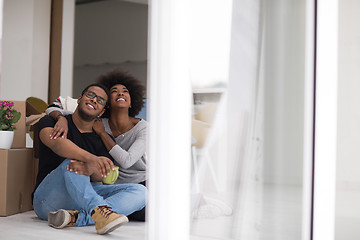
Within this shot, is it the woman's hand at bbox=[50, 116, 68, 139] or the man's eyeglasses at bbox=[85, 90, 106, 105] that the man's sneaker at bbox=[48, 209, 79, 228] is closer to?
the woman's hand at bbox=[50, 116, 68, 139]

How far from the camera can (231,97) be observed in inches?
59.7

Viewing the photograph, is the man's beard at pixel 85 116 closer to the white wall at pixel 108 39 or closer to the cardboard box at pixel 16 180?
the cardboard box at pixel 16 180

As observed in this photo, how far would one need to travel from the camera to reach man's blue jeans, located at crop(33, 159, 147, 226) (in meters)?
2.32

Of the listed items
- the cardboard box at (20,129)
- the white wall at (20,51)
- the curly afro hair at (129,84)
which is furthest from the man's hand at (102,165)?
the white wall at (20,51)

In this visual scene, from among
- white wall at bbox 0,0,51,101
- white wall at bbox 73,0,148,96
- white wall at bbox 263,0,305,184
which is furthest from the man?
white wall at bbox 73,0,148,96

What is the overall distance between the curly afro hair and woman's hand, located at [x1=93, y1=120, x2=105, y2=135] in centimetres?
26

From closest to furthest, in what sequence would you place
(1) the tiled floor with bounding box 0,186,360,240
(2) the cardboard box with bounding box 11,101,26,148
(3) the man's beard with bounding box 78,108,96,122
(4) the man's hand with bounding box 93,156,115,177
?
(1) the tiled floor with bounding box 0,186,360,240 < (4) the man's hand with bounding box 93,156,115,177 < (3) the man's beard with bounding box 78,108,96,122 < (2) the cardboard box with bounding box 11,101,26,148

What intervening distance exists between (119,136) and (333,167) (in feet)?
5.26

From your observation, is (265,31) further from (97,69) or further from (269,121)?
(97,69)

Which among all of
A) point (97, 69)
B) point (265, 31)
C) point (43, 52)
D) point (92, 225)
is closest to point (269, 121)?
point (265, 31)

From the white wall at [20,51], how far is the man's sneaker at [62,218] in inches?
111

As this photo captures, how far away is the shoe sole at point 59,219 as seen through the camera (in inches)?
91.1

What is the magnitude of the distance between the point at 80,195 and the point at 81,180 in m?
0.08

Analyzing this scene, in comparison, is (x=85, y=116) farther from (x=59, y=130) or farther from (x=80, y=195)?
(x=80, y=195)
